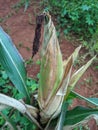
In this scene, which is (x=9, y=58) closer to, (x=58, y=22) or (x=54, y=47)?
(x=54, y=47)

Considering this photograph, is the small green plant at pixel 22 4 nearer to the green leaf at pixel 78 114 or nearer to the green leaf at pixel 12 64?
the green leaf at pixel 12 64

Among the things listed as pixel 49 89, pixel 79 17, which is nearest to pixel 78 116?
pixel 49 89

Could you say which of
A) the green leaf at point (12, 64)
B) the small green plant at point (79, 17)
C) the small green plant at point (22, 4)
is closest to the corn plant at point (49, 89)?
the green leaf at point (12, 64)

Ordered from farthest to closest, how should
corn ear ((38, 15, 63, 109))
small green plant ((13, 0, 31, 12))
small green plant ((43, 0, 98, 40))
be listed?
small green plant ((13, 0, 31, 12))
small green plant ((43, 0, 98, 40))
corn ear ((38, 15, 63, 109))

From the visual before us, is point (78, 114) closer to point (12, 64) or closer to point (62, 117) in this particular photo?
point (62, 117)

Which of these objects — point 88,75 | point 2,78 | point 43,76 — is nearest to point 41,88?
point 43,76

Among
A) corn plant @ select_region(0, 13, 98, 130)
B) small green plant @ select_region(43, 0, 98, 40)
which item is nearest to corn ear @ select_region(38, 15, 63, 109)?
corn plant @ select_region(0, 13, 98, 130)

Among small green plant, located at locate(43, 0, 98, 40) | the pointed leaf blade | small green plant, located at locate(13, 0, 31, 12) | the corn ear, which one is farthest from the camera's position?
small green plant, located at locate(13, 0, 31, 12)

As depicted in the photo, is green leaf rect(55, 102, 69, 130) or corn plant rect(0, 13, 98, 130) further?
green leaf rect(55, 102, 69, 130)

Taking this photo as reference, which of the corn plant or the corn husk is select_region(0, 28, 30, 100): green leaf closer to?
the corn plant
